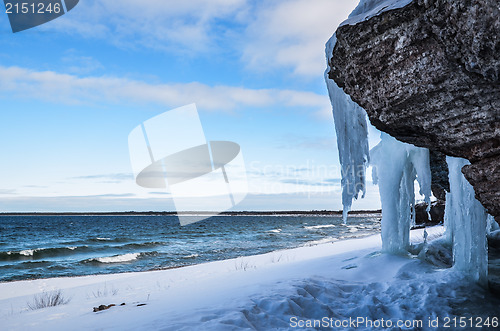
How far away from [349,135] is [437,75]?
3.36 m

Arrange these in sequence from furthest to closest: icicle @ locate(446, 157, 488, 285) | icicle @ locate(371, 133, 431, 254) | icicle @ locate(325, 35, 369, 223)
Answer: icicle @ locate(371, 133, 431, 254) < icicle @ locate(325, 35, 369, 223) < icicle @ locate(446, 157, 488, 285)

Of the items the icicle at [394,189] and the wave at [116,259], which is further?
the wave at [116,259]

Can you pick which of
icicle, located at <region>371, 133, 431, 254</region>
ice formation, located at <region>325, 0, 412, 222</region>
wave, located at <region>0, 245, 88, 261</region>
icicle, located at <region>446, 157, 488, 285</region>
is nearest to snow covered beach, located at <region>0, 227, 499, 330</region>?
icicle, located at <region>446, 157, 488, 285</region>

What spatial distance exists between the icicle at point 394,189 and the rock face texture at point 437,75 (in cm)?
406

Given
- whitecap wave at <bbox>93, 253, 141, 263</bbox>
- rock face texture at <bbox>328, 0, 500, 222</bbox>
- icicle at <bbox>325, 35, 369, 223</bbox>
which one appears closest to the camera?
rock face texture at <bbox>328, 0, 500, 222</bbox>

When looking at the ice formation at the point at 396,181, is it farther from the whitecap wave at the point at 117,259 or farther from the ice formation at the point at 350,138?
the whitecap wave at the point at 117,259

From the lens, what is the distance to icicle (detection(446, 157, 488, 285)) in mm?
5867

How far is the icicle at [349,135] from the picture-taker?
6.44m

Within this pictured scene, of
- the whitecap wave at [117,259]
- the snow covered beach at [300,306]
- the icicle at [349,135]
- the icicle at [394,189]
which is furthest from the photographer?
the whitecap wave at [117,259]

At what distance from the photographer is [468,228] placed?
19.7ft

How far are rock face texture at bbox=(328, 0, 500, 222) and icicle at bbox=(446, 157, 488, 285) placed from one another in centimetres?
227

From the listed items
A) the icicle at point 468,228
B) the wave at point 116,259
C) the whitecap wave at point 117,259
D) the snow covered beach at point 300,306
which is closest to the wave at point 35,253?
the wave at point 116,259

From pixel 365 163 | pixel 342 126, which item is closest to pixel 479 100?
pixel 342 126

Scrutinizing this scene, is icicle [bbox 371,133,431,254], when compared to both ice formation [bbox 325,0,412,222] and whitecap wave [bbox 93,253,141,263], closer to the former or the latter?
ice formation [bbox 325,0,412,222]
